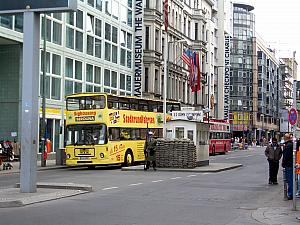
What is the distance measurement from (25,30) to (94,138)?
14.2 m

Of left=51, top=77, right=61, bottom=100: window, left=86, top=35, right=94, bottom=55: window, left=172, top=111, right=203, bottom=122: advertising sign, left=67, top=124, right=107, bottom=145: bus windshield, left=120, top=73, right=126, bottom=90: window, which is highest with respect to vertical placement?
left=86, top=35, right=94, bottom=55: window

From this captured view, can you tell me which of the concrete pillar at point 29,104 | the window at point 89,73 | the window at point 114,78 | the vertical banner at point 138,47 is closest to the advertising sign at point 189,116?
the window at point 89,73

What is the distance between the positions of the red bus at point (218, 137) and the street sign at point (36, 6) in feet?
124

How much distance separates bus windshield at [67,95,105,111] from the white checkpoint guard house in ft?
15.8

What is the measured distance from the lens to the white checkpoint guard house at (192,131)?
30.5 metres

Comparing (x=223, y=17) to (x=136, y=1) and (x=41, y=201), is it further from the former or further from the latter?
(x=41, y=201)

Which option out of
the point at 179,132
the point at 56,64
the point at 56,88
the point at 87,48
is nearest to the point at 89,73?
the point at 87,48

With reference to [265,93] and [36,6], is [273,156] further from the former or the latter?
[265,93]

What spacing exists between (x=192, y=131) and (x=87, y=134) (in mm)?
6023

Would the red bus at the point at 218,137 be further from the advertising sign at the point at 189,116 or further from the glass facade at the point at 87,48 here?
the advertising sign at the point at 189,116

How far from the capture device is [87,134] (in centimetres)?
2934

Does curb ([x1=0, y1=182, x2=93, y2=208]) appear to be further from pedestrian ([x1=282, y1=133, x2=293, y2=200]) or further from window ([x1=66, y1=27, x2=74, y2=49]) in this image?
window ([x1=66, y1=27, x2=74, y2=49])

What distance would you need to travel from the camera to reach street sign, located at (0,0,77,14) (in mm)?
14828

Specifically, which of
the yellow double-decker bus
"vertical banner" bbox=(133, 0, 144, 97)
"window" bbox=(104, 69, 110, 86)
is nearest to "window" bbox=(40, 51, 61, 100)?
the yellow double-decker bus
